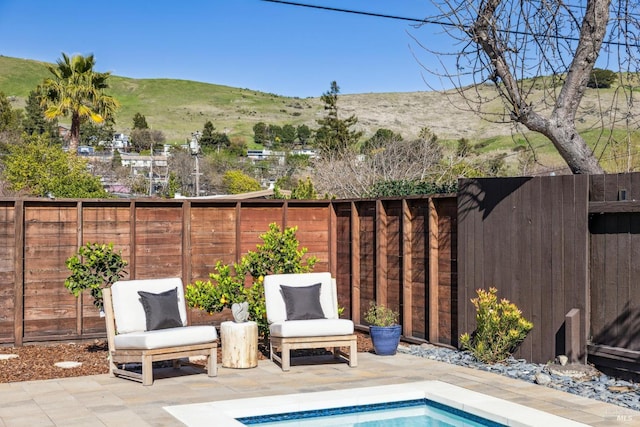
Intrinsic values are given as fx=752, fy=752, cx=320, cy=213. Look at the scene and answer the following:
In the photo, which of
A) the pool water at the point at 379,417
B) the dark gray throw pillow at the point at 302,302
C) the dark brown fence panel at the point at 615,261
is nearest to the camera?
the pool water at the point at 379,417

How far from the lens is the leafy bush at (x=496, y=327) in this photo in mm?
7527

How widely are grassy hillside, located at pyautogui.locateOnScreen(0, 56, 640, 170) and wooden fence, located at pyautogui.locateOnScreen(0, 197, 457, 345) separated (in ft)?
126

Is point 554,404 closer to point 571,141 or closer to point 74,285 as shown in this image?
point 571,141

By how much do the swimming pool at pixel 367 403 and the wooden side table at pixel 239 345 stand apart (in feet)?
4.98

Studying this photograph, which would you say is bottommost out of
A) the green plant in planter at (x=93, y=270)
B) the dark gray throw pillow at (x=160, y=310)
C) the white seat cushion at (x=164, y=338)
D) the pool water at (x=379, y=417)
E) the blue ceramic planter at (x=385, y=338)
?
the pool water at (x=379, y=417)

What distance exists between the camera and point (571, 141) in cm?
773

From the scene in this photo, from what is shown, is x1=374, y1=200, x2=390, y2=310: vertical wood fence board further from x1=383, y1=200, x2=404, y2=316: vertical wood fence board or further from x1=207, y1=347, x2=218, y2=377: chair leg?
x1=207, y1=347, x2=218, y2=377: chair leg

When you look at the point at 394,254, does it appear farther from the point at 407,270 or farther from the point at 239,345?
the point at 239,345

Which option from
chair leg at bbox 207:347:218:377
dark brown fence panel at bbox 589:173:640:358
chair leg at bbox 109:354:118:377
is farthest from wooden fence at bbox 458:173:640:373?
chair leg at bbox 109:354:118:377

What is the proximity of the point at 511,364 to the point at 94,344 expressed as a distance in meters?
5.10

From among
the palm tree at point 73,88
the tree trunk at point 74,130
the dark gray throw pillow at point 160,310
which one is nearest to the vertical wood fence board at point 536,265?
the dark gray throw pillow at point 160,310

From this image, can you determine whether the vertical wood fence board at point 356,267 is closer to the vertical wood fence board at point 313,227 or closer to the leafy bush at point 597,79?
the vertical wood fence board at point 313,227

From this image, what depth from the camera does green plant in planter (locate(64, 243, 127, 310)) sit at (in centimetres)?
821

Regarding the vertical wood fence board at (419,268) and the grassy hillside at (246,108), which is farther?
the grassy hillside at (246,108)
